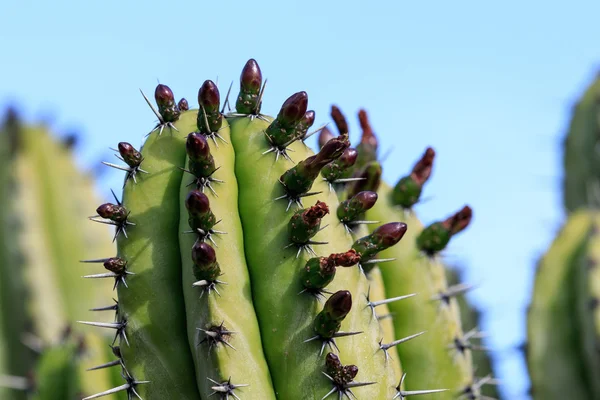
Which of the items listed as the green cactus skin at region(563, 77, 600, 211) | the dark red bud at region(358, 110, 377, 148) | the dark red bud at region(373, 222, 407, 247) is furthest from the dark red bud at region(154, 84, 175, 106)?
the green cactus skin at region(563, 77, 600, 211)

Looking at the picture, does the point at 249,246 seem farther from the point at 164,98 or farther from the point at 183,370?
the point at 164,98

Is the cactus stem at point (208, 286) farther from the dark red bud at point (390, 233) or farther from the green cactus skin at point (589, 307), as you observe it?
the green cactus skin at point (589, 307)

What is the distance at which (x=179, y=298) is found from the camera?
92.7 inches

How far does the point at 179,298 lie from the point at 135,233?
225 millimetres

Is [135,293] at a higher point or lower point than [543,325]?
higher

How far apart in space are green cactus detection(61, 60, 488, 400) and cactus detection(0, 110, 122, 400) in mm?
3923

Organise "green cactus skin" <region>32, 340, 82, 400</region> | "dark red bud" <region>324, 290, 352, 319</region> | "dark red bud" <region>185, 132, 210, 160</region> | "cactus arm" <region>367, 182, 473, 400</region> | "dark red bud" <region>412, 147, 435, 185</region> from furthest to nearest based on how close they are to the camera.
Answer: "green cactus skin" <region>32, 340, 82, 400</region> → "dark red bud" <region>412, 147, 435, 185</region> → "cactus arm" <region>367, 182, 473, 400</region> → "dark red bud" <region>185, 132, 210, 160</region> → "dark red bud" <region>324, 290, 352, 319</region>

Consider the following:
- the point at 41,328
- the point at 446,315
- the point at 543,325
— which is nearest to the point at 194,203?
the point at 446,315

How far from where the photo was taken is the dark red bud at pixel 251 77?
2529 millimetres

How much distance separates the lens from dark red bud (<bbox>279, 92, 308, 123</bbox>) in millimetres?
2357

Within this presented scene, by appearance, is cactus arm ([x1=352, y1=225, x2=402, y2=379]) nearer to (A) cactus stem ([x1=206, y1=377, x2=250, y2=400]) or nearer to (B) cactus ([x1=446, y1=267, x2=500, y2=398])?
(A) cactus stem ([x1=206, y1=377, x2=250, y2=400])

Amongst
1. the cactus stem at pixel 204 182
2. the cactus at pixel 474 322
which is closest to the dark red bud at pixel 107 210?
the cactus stem at pixel 204 182

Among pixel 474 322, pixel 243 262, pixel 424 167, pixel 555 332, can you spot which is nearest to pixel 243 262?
pixel 243 262

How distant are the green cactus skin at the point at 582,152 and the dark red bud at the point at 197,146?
423cm
